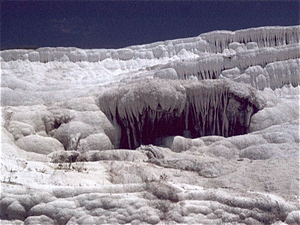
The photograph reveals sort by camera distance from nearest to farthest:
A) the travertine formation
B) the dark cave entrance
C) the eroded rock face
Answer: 1. the travertine formation
2. the eroded rock face
3. the dark cave entrance

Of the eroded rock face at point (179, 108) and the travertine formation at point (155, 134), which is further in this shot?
the eroded rock face at point (179, 108)

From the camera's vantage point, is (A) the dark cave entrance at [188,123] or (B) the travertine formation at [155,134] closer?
(B) the travertine formation at [155,134]

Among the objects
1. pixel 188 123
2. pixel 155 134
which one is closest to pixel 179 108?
pixel 188 123

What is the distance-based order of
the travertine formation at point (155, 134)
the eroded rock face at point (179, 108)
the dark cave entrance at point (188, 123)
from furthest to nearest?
the dark cave entrance at point (188, 123), the eroded rock face at point (179, 108), the travertine formation at point (155, 134)

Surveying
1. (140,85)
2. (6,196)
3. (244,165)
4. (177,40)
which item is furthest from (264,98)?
(6,196)

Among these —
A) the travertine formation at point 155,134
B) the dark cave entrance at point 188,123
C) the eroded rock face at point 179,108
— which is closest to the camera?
the travertine formation at point 155,134
